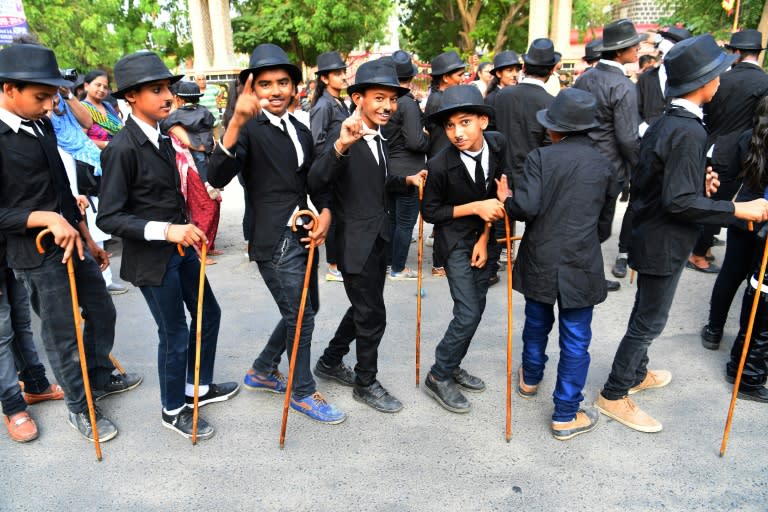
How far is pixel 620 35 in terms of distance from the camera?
5094mm

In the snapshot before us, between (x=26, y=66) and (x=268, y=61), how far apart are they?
1.22 meters

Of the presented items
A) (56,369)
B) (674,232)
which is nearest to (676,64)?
(674,232)

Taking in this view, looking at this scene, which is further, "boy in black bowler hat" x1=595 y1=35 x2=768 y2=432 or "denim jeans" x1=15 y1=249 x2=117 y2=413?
"denim jeans" x1=15 y1=249 x2=117 y2=413

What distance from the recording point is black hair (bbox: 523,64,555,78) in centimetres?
526

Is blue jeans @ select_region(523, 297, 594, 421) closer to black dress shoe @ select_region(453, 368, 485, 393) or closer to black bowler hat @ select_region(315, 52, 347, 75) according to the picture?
black dress shoe @ select_region(453, 368, 485, 393)

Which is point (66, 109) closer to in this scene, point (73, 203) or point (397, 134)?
point (73, 203)

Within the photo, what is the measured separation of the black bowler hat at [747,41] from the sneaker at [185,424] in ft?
18.5

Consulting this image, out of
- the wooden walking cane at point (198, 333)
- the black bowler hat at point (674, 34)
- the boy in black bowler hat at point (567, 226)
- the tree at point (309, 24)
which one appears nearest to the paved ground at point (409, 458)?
the wooden walking cane at point (198, 333)

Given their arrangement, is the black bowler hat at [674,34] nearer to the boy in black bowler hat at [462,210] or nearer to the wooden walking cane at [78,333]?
the boy in black bowler hat at [462,210]

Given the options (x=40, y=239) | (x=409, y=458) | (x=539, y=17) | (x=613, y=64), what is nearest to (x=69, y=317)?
(x=40, y=239)

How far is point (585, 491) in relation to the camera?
2.87 metres

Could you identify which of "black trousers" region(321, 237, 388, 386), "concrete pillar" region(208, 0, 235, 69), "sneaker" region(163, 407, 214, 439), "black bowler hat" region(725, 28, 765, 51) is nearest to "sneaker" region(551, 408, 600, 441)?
"black trousers" region(321, 237, 388, 386)

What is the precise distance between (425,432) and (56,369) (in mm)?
2205

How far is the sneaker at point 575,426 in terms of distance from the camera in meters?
3.29
